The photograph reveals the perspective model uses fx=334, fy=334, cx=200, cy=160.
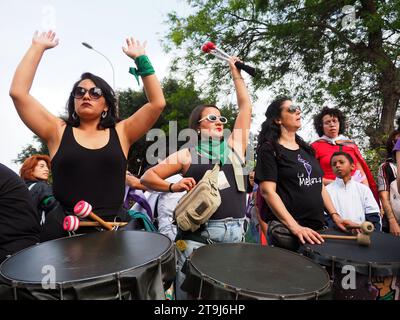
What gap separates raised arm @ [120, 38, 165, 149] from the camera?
7.04 ft

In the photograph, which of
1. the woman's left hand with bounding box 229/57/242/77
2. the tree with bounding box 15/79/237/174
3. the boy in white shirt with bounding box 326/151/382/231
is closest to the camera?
the woman's left hand with bounding box 229/57/242/77

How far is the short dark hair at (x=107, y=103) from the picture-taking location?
7.44 ft

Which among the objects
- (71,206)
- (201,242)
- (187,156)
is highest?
(187,156)

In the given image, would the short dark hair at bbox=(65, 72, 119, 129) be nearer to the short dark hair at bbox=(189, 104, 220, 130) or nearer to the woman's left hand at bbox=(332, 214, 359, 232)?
the short dark hair at bbox=(189, 104, 220, 130)

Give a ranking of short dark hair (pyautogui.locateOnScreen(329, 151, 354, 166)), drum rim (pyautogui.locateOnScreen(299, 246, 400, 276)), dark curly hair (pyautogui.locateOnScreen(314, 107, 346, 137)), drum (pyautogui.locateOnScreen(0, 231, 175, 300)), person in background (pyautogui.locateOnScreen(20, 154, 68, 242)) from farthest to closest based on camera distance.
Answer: dark curly hair (pyautogui.locateOnScreen(314, 107, 346, 137)) → short dark hair (pyautogui.locateOnScreen(329, 151, 354, 166)) → person in background (pyautogui.locateOnScreen(20, 154, 68, 242)) → drum rim (pyautogui.locateOnScreen(299, 246, 400, 276)) → drum (pyautogui.locateOnScreen(0, 231, 175, 300))

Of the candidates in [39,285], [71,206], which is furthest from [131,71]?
[39,285]

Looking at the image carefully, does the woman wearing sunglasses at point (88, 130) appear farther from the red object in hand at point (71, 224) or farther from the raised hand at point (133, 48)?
the red object in hand at point (71, 224)

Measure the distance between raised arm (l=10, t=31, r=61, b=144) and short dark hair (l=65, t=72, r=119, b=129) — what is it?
137 millimetres

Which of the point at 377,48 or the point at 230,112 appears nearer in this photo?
the point at 377,48

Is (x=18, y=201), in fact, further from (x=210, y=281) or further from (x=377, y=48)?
(x=377, y=48)

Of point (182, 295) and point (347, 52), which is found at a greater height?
point (347, 52)

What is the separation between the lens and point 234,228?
2.23 m

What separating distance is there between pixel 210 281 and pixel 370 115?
11.0m

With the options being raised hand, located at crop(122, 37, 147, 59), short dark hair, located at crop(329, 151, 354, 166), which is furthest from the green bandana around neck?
short dark hair, located at crop(329, 151, 354, 166)
